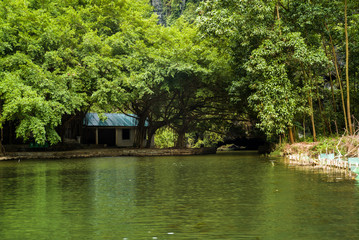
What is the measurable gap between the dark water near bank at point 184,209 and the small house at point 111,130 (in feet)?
120

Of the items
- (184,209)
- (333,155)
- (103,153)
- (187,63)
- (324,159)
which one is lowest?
(184,209)

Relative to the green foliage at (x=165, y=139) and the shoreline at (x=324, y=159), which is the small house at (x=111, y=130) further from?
the shoreline at (x=324, y=159)

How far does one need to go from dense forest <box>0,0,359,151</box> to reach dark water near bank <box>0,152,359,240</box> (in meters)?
14.1

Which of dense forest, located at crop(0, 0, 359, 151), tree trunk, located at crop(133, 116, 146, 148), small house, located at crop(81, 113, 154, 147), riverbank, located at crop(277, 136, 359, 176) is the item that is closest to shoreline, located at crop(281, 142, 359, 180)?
riverbank, located at crop(277, 136, 359, 176)

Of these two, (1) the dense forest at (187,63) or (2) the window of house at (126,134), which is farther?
(2) the window of house at (126,134)

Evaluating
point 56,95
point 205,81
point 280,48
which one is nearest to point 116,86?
point 56,95

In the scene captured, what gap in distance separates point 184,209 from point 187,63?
2661 centimetres

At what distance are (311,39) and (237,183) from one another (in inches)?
745

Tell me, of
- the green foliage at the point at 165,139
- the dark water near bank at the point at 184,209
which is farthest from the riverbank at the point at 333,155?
the green foliage at the point at 165,139

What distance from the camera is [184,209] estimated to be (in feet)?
33.3

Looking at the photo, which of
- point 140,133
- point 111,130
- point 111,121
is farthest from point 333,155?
point 111,130

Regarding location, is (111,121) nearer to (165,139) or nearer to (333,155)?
(165,139)

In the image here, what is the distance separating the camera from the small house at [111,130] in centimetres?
5272

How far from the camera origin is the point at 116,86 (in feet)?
116
